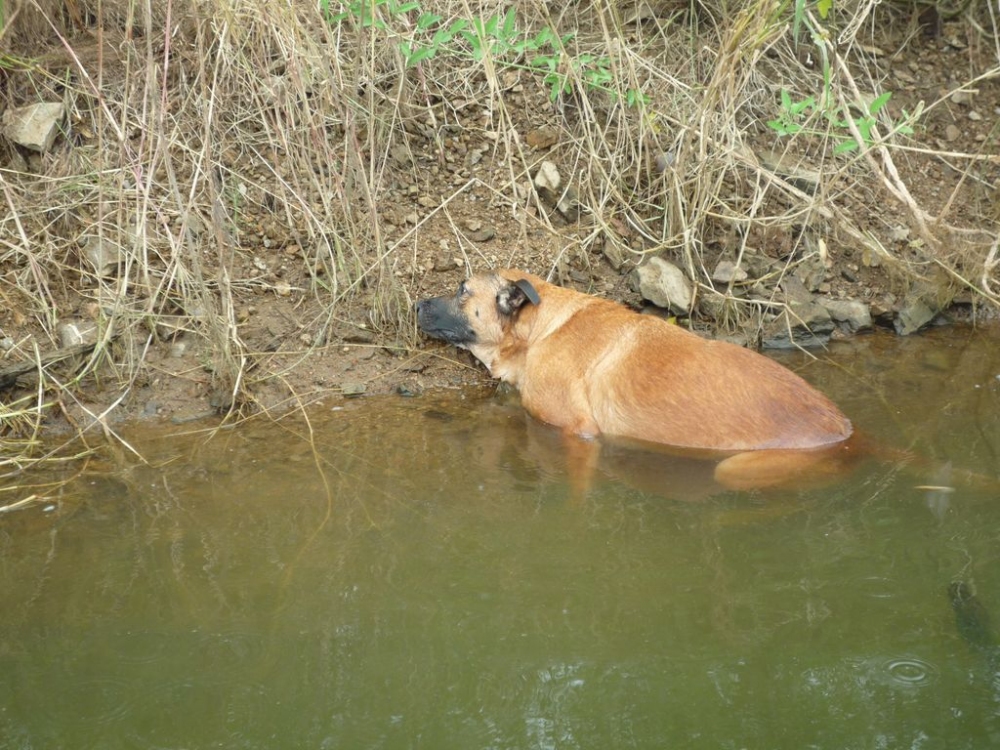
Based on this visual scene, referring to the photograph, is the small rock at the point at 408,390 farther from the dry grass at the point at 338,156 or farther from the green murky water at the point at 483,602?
the green murky water at the point at 483,602

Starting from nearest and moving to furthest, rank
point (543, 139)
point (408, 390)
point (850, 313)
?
point (408, 390), point (850, 313), point (543, 139)

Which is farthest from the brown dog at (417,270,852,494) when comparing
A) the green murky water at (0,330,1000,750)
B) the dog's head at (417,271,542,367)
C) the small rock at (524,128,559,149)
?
the small rock at (524,128,559,149)

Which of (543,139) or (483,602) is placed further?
(543,139)

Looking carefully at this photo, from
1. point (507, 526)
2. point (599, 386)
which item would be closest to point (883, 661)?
point (507, 526)

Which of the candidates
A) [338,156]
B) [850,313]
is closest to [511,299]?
[338,156]

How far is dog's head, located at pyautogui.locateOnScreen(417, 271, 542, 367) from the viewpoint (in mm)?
6926

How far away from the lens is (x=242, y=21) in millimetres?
7070

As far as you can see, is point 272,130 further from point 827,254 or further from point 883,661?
point 883,661

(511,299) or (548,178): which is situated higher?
(548,178)

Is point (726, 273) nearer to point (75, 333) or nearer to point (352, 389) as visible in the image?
Result: point (352, 389)

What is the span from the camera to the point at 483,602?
430 cm

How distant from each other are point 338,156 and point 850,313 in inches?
153

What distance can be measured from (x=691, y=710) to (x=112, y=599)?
2427 mm

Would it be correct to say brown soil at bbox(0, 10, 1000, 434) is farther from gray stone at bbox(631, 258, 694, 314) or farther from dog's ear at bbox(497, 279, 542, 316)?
dog's ear at bbox(497, 279, 542, 316)
